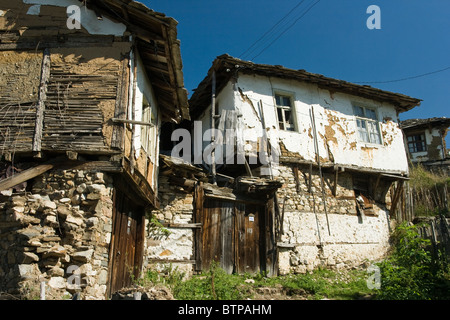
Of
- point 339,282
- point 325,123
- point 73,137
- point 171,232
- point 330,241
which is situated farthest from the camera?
point 325,123

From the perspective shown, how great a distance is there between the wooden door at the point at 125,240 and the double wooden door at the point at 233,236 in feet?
6.25

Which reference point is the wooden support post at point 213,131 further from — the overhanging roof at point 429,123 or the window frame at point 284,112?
the overhanging roof at point 429,123

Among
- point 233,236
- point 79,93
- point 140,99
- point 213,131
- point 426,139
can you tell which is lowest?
point 233,236

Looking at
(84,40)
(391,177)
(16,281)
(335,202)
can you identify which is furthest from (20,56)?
(391,177)

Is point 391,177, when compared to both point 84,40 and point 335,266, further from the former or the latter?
point 84,40

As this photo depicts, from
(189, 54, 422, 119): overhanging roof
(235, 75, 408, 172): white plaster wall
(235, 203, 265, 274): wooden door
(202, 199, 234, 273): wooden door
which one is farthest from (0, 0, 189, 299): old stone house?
(235, 75, 408, 172): white plaster wall

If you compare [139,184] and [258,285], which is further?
[258,285]

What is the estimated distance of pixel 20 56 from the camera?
6762mm

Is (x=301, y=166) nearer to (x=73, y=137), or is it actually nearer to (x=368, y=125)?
(x=368, y=125)

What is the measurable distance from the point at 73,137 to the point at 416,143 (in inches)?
903

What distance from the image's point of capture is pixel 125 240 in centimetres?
725

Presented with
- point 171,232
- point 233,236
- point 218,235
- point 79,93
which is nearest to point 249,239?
point 233,236

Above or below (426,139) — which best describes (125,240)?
below

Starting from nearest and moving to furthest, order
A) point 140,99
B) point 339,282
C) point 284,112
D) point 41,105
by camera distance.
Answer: point 41,105
point 140,99
point 339,282
point 284,112
